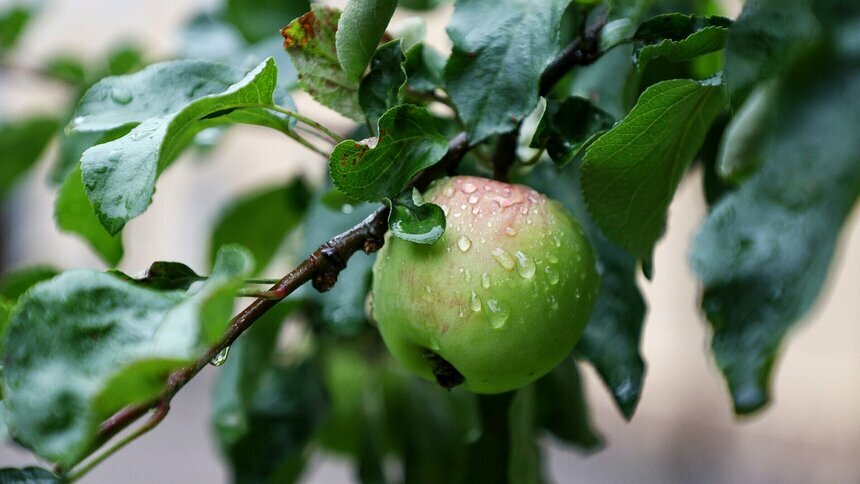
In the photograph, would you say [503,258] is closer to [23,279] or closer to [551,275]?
[551,275]

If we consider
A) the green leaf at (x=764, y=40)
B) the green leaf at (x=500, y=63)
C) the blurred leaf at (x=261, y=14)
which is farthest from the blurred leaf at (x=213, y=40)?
the green leaf at (x=764, y=40)

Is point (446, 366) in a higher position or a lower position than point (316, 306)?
higher

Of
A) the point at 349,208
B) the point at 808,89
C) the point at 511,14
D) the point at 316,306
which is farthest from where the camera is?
the point at 316,306

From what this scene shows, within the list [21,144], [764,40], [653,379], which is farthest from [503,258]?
[653,379]

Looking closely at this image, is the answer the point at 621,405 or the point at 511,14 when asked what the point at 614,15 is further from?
the point at 621,405

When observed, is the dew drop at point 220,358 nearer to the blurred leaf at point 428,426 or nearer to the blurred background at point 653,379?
the blurred leaf at point 428,426

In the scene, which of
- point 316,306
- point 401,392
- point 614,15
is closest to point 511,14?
point 614,15

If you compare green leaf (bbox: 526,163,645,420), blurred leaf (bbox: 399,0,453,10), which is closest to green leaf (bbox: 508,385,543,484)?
green leaf (bbox: 526,163,645,420)
